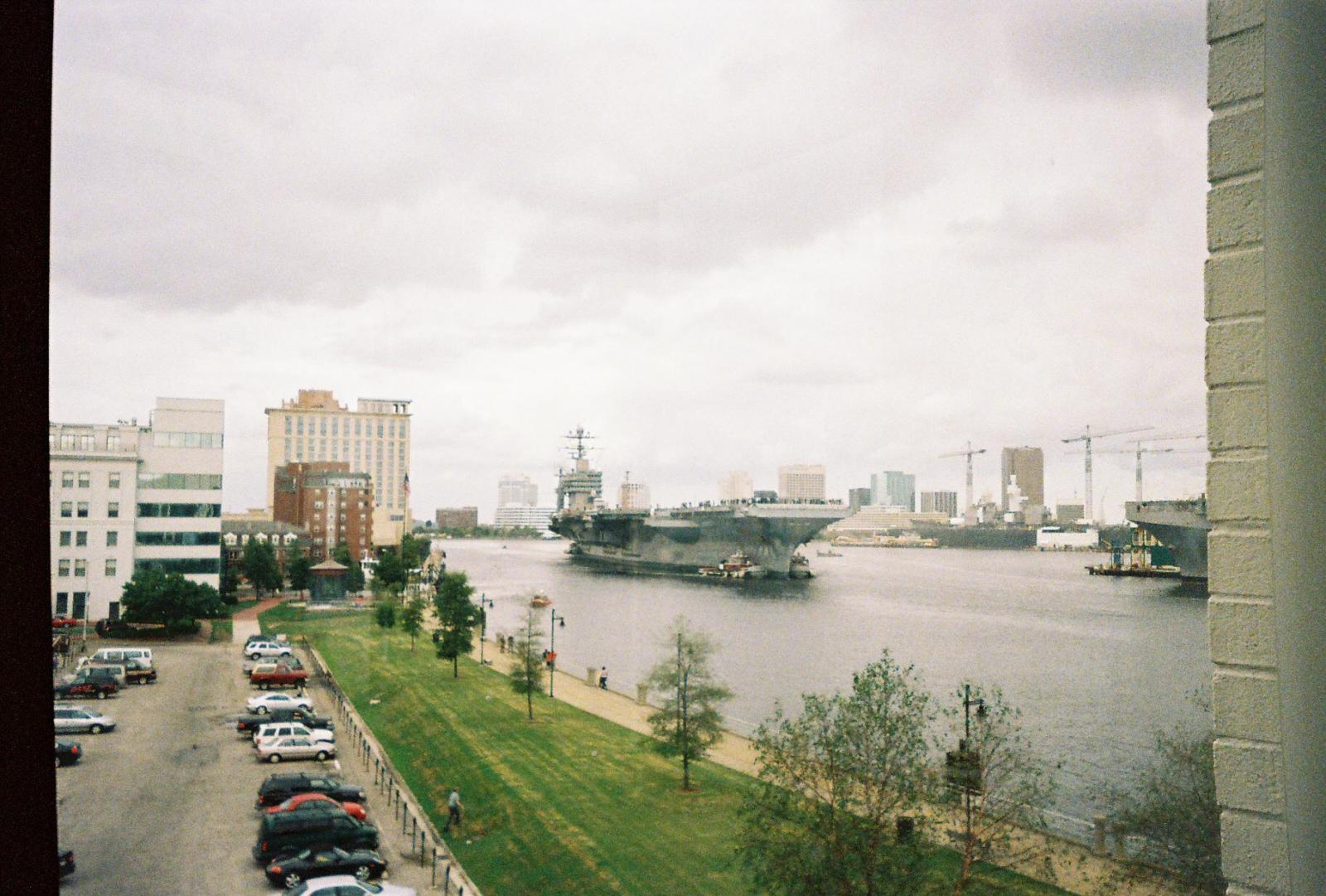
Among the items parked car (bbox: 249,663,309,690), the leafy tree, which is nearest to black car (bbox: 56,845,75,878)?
parked car (bbox: 249,663,309,690)

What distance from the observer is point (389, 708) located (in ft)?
15.6

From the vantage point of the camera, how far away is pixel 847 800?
3.19 metres

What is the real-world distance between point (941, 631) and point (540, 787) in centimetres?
466

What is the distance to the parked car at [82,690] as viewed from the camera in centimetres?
335

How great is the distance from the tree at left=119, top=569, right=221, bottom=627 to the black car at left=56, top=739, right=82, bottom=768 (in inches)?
30.0

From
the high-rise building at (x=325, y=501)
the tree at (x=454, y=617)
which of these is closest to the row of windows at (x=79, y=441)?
the high-rise building at (x=325, y=501)

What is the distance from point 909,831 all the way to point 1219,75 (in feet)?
8.98

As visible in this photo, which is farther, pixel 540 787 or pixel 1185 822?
pixel 540 787

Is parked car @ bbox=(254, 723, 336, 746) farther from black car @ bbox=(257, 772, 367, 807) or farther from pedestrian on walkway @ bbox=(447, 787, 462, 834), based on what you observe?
pedestrian on walkway @ bbox=(447, 787, 462, 834)

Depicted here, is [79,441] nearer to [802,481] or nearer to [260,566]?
[260,566]

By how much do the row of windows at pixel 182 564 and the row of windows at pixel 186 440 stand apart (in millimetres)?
545

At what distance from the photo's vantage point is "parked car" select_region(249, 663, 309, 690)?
12.8 ft

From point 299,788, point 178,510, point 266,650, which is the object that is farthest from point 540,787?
point 178,510

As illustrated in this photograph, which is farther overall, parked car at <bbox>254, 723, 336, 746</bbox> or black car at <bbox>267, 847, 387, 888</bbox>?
parked car at <bbox>254, 723, 336, 746</bbox>
